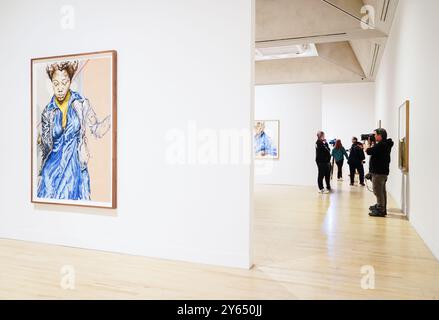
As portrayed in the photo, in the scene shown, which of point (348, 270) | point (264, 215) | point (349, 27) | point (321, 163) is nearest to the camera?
point (348, 270)

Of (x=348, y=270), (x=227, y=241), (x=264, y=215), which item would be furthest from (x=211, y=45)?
(x=264, y=215)

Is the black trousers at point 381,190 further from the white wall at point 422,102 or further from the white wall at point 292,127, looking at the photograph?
the white wall at point 292,127

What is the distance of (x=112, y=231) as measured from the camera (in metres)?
5.01

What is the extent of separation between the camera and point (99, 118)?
16.4ft

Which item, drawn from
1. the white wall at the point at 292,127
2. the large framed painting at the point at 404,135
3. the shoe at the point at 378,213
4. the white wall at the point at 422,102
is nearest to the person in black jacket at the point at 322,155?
the white wall at the point at 292,127

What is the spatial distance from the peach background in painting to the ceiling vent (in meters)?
9.96

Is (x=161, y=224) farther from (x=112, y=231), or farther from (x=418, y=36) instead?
(x=418, y=36)

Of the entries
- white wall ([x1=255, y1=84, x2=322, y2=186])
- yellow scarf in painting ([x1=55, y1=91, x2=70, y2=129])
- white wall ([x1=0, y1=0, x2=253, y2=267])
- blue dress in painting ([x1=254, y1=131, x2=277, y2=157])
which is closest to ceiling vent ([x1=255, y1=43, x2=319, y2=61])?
white wall ([x1=255, y1=84, x2=322, y2=186])

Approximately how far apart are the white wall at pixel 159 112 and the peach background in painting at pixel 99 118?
165mm

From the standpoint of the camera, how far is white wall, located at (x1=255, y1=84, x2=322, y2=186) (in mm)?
13523

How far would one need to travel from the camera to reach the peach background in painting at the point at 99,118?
16.3 feet

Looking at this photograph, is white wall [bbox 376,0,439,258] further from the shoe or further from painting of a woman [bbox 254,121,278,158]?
painting of a woman [bbox 254,121,278,158]

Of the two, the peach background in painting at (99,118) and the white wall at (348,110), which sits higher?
the white wall at (348,110)
